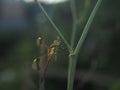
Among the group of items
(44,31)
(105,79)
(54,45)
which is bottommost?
(105,79)

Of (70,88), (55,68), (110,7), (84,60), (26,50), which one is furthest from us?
(26,50)

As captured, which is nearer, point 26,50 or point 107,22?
point 107,22

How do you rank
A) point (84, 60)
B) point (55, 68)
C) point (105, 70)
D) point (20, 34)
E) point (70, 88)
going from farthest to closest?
point (20, 34), point (55, 68), point (84, 60), point (105, 70), point (70, 88)

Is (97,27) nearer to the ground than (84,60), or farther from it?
farther from it

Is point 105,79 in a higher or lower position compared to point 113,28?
lower

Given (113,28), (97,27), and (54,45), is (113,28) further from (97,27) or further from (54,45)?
(54,45)

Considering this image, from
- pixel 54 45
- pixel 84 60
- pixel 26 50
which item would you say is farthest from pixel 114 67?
pixel 54 45

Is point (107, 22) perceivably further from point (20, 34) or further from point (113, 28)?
point (20, 34)

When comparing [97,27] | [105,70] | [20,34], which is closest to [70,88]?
[97,27]

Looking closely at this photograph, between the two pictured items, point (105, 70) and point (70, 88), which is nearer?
point (70, 88)
